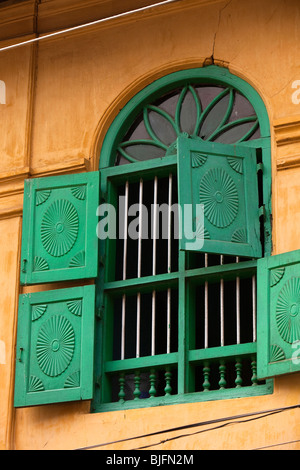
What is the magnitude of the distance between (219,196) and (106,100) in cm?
136

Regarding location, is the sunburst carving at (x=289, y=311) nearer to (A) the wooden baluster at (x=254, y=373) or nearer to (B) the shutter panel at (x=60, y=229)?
(A) the wooden baluster at (x=254, y=373)

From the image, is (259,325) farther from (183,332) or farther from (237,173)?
(237,173)

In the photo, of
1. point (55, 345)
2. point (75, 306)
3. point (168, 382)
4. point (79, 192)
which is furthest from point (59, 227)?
point (168, 382)

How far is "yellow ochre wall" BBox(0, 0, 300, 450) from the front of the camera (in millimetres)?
8484

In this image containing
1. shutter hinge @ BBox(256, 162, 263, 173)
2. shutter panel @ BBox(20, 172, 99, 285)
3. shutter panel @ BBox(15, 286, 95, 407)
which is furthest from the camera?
shutter panel @ BBox(20, 172, 99, 285)

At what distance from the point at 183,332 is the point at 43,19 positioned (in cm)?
288

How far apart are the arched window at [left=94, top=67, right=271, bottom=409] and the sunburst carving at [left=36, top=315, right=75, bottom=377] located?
241 millimetres

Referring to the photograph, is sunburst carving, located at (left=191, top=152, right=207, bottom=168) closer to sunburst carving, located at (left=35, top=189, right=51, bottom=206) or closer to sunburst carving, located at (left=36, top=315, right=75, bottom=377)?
sunburst carving, located at (left=35, top=189, right=51, bottom=206)

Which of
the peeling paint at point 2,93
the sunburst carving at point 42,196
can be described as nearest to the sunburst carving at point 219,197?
the sunburst carving at point 42,196

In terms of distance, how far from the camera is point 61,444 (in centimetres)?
861

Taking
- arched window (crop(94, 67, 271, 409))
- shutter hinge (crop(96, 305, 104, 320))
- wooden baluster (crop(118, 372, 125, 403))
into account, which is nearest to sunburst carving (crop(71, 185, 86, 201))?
arched window (crop(94, 67, 271, 409))

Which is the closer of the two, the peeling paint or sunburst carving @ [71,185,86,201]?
sunburst carving @ [71,185,86,201]

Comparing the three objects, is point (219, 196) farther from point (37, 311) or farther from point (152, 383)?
point (37, 311)

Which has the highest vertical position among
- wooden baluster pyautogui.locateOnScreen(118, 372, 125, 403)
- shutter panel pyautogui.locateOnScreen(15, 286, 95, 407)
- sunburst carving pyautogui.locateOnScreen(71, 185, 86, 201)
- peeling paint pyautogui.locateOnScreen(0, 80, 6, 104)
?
peeling paint pyautogui.locateOnScreen(0, 80, 6, 104)
